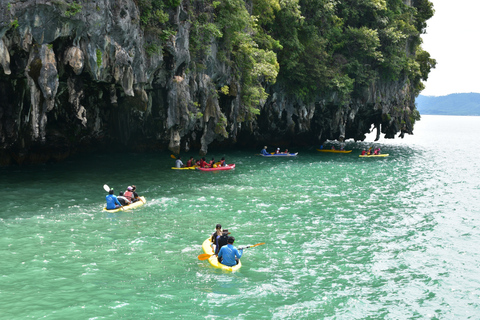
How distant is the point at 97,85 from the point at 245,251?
1929 centimetres

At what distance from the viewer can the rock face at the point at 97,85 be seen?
21.9 meters

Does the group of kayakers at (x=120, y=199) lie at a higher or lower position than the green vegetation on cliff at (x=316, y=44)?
lower

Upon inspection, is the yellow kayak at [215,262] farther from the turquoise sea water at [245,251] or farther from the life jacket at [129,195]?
the life jacket at [129,195]

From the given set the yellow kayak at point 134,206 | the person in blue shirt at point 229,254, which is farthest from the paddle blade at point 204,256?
the yellow kayak at point 134,206

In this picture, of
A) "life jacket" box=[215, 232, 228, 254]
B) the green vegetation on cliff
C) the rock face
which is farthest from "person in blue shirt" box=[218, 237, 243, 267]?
the green vegetation on cliff

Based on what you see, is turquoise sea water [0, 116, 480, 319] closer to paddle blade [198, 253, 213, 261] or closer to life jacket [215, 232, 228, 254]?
paddle blade [198, 253, 213, 261]

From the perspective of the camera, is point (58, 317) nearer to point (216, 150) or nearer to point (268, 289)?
point (268, 289)

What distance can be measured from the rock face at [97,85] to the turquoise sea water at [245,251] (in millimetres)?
4463

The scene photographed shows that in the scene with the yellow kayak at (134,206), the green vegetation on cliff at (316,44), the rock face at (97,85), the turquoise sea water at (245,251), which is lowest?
the turquoise sea water at (245,251)

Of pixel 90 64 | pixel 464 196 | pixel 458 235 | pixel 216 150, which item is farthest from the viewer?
pixel 216 150

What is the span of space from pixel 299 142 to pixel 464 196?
35.8 meters

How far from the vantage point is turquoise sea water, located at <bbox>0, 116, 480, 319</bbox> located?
38.5 ft

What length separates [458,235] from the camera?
19062mm

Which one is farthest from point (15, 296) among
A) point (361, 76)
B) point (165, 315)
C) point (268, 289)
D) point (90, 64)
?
point (361, 76)
